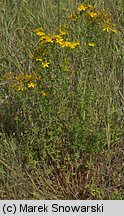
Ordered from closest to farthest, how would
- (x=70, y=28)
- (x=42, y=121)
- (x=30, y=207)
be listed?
(x=30, y=207)
(x=42, y=121)
(x=70, y=28)

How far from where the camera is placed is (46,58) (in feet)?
7.29

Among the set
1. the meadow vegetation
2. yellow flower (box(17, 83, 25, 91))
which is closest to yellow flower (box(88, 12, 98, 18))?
the meadow vegetation

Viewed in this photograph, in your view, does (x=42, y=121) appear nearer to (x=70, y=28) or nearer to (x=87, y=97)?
(x=87, y=97)

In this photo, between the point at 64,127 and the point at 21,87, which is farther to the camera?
the point at 64,127

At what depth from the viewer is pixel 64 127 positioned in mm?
A: 2408

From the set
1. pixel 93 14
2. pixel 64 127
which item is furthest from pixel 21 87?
pixel 93 14

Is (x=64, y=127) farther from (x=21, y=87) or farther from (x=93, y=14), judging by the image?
(x=93, y=14)

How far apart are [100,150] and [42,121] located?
0.37m

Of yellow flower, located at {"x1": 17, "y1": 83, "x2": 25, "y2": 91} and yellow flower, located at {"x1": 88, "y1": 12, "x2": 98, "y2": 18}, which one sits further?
yellow flower, located at {"x1": 88, "y1": 12, "x2": 98, "y2": 18}

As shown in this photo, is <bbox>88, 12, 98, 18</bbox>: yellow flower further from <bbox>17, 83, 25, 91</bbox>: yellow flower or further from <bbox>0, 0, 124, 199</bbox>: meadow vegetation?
<bbox>17, 83, 25, 91</bbox>: yellow flower

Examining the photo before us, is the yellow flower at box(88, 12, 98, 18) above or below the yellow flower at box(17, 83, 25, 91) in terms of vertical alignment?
above

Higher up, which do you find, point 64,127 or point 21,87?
point 21,87

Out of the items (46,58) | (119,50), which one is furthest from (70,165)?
(119,50)

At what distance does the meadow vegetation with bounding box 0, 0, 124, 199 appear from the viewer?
7.45 feet
